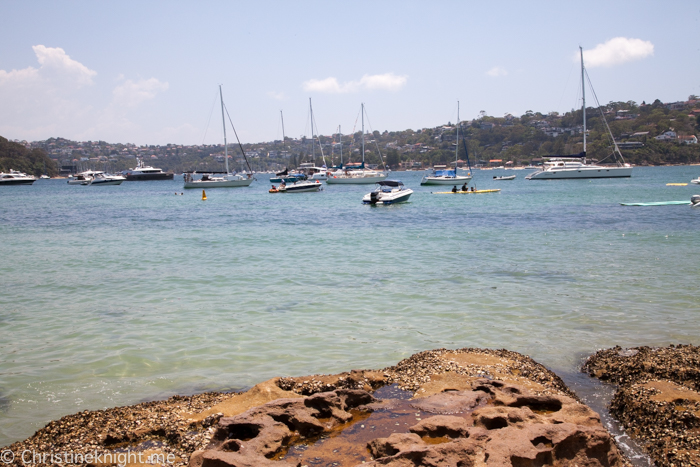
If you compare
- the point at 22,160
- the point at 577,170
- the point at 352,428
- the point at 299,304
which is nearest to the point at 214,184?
the point at 577,170

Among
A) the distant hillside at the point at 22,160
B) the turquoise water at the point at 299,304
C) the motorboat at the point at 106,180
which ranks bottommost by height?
the turquoise water at the point at 299,304

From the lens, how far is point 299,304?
9.74m

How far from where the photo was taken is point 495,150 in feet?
580

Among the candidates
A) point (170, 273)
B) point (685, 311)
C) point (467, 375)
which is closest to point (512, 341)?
point (467, 375)

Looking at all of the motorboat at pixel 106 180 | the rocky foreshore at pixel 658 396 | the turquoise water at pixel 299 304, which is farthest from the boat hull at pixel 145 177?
the rocky foreshore at pixel 658 396

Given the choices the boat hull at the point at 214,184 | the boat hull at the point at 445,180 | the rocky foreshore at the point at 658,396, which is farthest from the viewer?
the boat hull at the point at 214,184

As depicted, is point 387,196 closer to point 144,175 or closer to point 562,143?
point 144,175

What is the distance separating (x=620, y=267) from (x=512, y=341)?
6.83 m

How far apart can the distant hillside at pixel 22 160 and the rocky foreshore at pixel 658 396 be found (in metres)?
133

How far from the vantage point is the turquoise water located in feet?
21.8

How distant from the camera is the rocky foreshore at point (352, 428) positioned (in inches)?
154

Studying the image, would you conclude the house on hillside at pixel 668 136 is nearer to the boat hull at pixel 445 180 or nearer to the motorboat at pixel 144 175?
the boat hull at pixel 445 180

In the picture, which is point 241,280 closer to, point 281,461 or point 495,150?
point 281,461

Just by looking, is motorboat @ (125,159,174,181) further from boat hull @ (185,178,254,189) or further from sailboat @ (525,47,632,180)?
sailboat @ (525,47,632,180)
